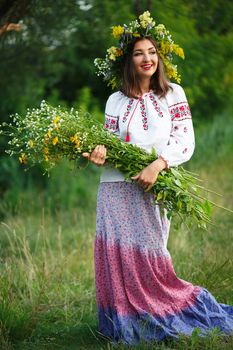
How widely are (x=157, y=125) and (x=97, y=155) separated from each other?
1.38 ft

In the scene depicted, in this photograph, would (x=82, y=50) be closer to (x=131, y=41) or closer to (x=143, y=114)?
(x=131, y=41)

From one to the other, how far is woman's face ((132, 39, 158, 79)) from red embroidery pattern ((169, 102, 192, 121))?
252mm

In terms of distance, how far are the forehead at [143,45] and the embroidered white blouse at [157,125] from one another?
0.95 ft

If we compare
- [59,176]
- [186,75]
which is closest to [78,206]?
[59,176]

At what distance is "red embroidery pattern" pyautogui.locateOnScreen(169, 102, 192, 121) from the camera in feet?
12.5

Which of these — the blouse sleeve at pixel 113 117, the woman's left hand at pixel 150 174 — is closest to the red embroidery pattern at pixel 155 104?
the blouse sleeve at pixel 113 117

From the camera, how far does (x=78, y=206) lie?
899 centimetres

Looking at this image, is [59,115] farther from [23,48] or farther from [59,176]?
[59,176]

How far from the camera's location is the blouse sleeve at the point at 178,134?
3.67 meters

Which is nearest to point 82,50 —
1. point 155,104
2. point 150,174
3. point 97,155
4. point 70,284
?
point 70,284

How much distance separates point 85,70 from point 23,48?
18.1 feet

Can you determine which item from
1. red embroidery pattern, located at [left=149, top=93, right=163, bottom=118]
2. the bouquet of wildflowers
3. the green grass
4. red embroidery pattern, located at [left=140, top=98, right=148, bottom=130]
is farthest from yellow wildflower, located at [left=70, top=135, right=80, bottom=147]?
the green grass

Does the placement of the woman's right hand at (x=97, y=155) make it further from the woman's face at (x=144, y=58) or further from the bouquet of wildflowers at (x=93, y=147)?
the woman's face at (x=144, y=58)

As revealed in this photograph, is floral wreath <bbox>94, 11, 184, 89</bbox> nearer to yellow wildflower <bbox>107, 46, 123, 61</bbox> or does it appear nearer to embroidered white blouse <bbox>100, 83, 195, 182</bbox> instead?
yellow wildflower <bbox>107, 46, 123, 61</bbox>
